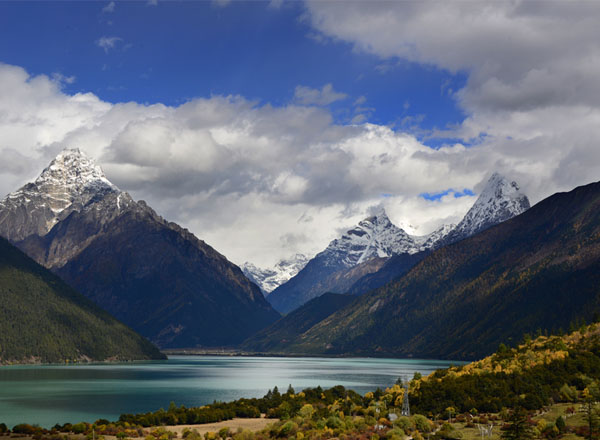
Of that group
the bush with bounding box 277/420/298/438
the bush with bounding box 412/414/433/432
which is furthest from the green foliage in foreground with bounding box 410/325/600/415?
the bush with bounding box 277/420/298/438

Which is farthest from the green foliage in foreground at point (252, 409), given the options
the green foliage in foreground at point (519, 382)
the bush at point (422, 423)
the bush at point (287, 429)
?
the bush at point (422, 423)

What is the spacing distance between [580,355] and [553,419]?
4380 cm

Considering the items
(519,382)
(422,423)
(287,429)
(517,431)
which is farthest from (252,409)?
(517,431)

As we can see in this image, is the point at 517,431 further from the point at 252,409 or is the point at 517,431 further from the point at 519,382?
the point at 252,409

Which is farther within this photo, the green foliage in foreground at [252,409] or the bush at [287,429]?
the green foliage in foreground at [252,409]

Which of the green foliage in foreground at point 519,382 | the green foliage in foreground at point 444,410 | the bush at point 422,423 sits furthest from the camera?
the green foliage in foreground at point 519,382

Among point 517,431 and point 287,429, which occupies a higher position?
point 287,429

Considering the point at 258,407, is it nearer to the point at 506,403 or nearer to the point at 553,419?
the point at 506,403

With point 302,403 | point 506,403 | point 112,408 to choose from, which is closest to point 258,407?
point 302,403

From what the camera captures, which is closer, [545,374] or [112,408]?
[545,374]

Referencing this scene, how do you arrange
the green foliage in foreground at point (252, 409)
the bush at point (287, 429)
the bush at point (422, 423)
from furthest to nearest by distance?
the green foliage in foreground at point (252, 409)
the bush at point (422, 423)
the bush at point (287, 429)

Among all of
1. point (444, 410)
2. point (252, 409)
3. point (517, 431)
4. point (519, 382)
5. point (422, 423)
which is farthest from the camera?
point (252, 409)

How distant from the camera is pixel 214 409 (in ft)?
487

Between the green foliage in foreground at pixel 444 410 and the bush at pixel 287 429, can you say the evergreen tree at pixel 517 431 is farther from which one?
the bush at pixel 287 429
